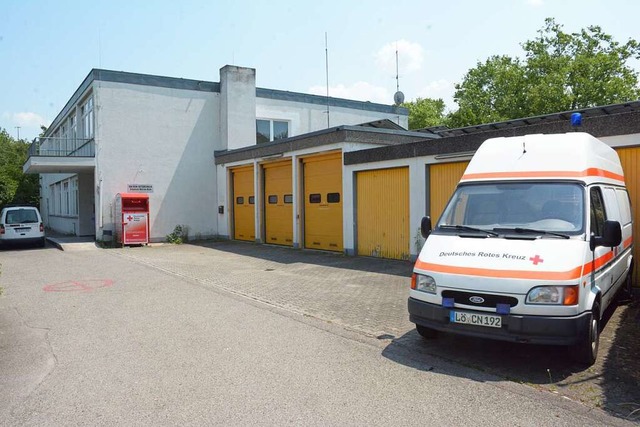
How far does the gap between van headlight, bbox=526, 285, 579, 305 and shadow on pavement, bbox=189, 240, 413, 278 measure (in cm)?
596

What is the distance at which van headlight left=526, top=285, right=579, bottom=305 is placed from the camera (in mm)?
4734

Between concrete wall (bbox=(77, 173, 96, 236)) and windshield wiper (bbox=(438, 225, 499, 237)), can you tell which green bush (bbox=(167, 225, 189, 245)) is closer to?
concrete wall (bbox=(77, 173, 96, 236))

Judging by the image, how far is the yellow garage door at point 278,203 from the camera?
687 inches

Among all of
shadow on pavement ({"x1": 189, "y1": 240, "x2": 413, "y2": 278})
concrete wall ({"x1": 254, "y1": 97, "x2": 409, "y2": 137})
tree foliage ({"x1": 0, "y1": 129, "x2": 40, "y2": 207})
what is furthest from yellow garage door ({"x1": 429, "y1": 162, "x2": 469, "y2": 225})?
tree foliage ({"x1": 0, "y1": 129, "x2": 40, "y2": 207})

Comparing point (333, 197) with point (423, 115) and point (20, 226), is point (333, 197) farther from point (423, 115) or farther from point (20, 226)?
point (423, 115)

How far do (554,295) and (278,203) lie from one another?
547 inches

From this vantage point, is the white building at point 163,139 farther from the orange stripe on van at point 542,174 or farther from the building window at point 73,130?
the orange stripe on van at point 542,174

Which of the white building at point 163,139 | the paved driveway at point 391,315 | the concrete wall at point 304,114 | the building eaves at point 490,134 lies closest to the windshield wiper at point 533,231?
the paved driveway at point 391,315

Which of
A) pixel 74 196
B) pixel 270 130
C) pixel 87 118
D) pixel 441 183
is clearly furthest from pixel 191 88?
pixel 441 183

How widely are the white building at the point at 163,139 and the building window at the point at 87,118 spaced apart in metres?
0.05

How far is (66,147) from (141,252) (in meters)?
12.9

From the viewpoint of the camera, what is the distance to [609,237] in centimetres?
526

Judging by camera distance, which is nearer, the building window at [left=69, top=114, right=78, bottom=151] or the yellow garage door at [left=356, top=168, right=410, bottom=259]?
the yellow garage door at [left=356, top=168, right=410, bottom=259]

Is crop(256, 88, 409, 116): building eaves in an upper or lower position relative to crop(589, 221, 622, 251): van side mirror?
upper
